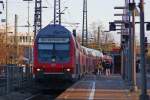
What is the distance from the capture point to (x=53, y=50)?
39.6 metres

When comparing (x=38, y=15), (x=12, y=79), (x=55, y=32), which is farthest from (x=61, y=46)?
(x=38, y=15)

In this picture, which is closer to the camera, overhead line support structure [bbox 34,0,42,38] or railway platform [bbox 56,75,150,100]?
railway platform [bbox 56,75,150,100]

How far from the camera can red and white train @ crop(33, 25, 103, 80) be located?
1524 inches

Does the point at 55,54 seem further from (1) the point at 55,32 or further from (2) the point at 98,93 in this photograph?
(2) the point at 98,93

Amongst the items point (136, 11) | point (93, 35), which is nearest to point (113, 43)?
point (93, 35)

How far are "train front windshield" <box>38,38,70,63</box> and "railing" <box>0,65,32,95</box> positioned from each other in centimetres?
206

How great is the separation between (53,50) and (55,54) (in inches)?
11.8

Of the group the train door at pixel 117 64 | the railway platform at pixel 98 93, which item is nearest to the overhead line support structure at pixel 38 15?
the train door at pixel 117 64

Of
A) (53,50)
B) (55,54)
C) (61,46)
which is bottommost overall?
(55,54)

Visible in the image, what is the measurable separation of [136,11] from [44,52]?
1053 cm

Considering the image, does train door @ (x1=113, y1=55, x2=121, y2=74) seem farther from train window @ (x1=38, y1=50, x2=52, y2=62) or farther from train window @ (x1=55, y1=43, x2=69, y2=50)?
train window @ (x1=38, y1=50, x2=52, y2=62)

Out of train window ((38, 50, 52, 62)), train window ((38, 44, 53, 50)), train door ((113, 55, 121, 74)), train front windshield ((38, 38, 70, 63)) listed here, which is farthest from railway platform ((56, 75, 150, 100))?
train door ((113, 55, 121, 74))

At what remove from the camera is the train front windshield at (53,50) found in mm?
39250

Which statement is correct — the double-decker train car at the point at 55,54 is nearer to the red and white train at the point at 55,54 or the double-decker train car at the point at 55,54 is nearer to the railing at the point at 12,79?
the red and white train at the point at 55,54
